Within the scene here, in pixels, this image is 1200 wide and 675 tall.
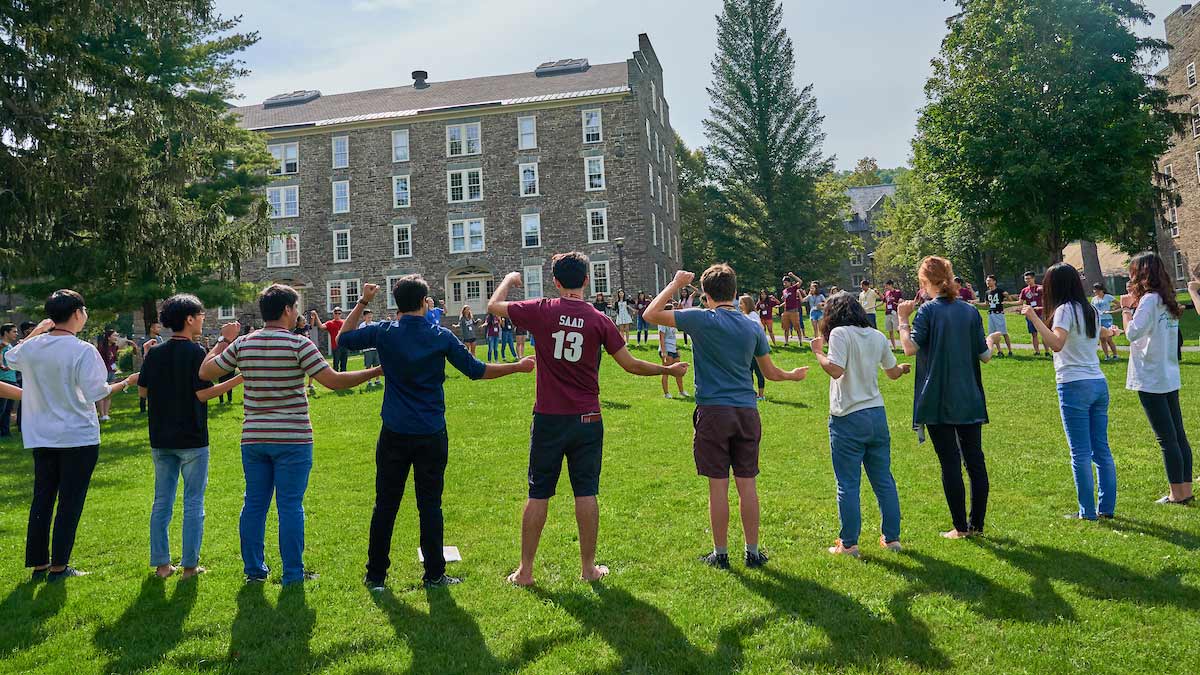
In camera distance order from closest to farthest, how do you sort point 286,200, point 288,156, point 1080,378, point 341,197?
point 1080,378
point 341,197
point 288,156
point 286,200

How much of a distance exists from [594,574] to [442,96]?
159 ft

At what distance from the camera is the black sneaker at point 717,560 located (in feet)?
18.5

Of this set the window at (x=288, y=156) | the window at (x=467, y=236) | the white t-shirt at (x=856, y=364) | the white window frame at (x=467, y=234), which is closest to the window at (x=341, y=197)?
the window at (x=288, y=156)

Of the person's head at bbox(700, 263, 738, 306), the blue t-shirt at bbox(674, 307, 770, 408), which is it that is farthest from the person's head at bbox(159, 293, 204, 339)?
the person's head at bbox(700, 263, 738, 306)

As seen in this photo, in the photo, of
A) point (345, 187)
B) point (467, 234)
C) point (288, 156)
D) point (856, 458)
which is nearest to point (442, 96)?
point (345, 187)

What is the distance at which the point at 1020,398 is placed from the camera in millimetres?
14039

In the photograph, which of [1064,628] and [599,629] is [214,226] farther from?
[1064,628]

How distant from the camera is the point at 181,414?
18.6 feet

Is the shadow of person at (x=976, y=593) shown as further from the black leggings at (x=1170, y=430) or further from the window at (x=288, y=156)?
the window at (x=288, y=156)

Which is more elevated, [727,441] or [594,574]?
[727,441]

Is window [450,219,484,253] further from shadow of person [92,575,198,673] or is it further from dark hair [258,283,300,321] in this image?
shadow of person [92,575,198,673]

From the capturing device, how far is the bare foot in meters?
5.48

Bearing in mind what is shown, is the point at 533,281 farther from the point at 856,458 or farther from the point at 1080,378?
the point at 856,458

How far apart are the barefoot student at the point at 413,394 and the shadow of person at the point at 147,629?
1221mm
